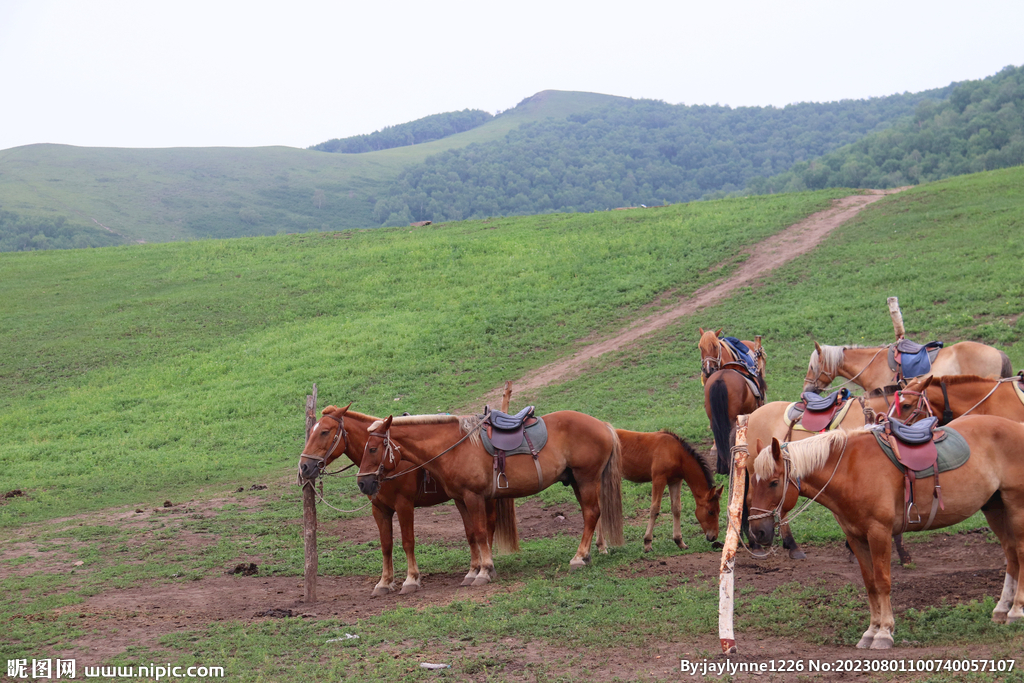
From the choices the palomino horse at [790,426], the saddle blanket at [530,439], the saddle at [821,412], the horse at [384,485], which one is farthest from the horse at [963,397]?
the horse at [384,485]

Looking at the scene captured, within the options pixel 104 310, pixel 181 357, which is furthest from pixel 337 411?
pixel 104 310

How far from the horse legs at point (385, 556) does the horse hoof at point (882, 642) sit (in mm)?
5884

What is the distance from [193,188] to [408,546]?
4525 inches

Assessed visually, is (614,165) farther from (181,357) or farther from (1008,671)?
(1008,671)

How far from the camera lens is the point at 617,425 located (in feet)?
58.9

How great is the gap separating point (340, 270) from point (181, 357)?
10.4m

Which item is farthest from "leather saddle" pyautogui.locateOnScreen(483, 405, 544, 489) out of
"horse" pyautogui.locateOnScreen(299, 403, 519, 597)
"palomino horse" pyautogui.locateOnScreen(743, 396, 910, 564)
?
"palomino horse" pyautogui.locateOnScreen(743, 396, 910, 564)

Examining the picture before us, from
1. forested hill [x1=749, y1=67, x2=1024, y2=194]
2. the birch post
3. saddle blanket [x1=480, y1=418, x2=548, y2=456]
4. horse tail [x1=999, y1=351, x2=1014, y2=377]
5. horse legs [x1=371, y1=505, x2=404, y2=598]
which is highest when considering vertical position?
forested hill [x1=749, y1=67, x2=1024, y2=194]

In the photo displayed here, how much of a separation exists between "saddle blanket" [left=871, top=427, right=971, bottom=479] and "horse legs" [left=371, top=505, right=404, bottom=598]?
20.2ft

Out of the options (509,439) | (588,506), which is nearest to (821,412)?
(588,506)

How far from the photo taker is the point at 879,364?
470 inches

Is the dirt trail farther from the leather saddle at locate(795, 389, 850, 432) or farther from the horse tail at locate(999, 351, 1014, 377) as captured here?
the horse tail at locate(999, 351, 1014, 377)

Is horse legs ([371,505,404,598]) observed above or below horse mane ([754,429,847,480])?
below

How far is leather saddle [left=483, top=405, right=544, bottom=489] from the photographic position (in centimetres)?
1027
